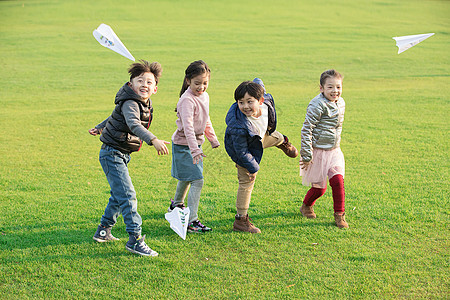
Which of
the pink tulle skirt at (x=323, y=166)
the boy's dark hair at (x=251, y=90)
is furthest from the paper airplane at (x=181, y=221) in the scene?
the pink tulle skirt at (x=323, y=166)

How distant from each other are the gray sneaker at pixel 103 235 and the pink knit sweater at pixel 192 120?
1.05m

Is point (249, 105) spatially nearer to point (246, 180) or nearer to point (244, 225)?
point (246, 180)

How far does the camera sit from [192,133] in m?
4.44

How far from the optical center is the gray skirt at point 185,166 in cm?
470

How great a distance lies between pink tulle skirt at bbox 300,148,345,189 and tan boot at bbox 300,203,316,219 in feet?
0.99

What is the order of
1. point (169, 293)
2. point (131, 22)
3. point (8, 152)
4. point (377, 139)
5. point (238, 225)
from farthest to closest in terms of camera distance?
point (131, 22) < point (377, 139) < point (8, 152) < point (238, 225) < point (169, 293)

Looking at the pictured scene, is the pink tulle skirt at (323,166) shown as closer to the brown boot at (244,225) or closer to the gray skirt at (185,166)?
the brown boot at (244,225)

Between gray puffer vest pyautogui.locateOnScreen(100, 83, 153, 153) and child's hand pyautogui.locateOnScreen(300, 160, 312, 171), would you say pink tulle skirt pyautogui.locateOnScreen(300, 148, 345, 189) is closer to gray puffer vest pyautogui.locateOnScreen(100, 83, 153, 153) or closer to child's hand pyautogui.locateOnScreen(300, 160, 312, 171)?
child's hand pyautogui.locateOnScreen(300, 160, 312, 171)

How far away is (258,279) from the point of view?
153 inches

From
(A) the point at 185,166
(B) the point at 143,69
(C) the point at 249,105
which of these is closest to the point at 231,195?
(A) the point at 185,166

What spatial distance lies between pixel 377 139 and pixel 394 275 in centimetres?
468

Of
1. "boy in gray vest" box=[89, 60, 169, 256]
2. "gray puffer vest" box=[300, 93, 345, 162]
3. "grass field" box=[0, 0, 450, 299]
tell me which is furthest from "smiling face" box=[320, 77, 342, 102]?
"boy in gray vest" box=[89, 60, 169, 256]

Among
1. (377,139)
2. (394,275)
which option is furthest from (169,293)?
(377,139)

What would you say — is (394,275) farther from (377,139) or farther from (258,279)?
(377,139)
